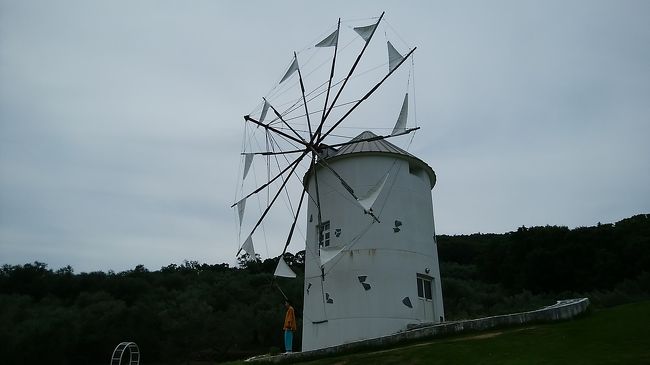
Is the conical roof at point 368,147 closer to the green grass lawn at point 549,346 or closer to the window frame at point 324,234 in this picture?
the window frame at point 324,234

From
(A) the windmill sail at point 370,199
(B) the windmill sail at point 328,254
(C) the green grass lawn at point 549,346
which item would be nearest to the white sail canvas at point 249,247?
(B) the windmill sail at point 328,254

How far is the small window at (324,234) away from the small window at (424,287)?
369 cm

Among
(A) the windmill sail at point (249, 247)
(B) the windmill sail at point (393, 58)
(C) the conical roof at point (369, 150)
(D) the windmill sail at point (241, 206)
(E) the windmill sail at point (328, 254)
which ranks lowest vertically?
(E) the windmill sail at point (328, 254)

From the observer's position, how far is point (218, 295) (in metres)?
47.3

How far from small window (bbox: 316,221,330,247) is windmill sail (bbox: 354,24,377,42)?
730cm

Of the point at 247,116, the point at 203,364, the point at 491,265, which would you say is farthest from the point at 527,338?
the point at 491,265

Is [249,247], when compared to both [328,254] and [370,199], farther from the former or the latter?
[370,199]

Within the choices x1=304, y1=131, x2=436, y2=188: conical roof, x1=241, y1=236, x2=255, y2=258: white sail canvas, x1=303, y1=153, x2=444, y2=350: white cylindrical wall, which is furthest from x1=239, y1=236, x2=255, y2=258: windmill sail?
→ x1=304, y1=131, x2=436, y2=188: conical roof

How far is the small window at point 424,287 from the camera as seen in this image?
19.9 metres

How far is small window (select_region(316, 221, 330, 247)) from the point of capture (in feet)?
68.5

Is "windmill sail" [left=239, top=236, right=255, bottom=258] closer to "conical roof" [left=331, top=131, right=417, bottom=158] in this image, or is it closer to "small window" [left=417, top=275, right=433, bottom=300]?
"conical roof" [left=331, top=131, right=417, bottom=158]

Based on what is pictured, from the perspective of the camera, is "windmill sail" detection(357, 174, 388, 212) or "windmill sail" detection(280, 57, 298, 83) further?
"windmill sail" detection(280, 57, 298, 83)

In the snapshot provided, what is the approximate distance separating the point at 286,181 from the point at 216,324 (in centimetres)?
2138

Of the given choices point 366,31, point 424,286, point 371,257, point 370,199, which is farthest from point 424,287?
point 366,31
